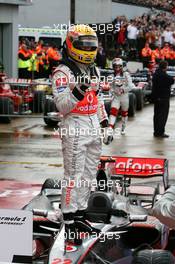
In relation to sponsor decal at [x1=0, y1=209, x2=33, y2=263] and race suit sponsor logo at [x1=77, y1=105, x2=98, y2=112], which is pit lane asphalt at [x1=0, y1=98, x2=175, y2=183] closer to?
race suit sponsor logo at [x1=77, y1=105, x2=98, y2=112]

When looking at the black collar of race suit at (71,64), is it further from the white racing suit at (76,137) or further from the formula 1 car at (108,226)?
the formula 1 car at (108,226)

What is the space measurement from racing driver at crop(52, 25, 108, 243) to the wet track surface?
3.12m

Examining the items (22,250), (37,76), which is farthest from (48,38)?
(22,250)

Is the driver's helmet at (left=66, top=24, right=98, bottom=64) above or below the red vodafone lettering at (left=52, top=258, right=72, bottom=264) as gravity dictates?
above

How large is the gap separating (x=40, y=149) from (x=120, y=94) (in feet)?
9.81

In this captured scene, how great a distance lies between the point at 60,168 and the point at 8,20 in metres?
10.0

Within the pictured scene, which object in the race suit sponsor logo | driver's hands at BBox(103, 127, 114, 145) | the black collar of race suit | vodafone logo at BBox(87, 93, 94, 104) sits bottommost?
driver's hands at BBox(103, 127, 114, 145)

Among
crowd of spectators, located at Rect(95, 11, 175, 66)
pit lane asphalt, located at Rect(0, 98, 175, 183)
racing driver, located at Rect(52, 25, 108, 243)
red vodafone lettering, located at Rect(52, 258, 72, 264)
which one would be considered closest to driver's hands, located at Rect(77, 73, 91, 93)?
racing driver, located at Rect(52, 25, 108, 243)

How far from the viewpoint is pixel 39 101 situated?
18.8 meters

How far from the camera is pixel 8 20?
21.6 meters

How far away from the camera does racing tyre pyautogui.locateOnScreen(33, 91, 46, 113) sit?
61.0 feet

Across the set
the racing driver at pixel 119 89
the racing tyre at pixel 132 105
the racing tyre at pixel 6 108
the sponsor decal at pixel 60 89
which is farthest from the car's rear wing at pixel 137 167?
the racing tyre at pixel 132 105

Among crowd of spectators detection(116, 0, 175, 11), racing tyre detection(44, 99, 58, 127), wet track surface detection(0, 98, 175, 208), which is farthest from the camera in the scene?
crowd of spectators detection(116, 0, 175, 11)

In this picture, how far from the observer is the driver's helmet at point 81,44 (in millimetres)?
7461
